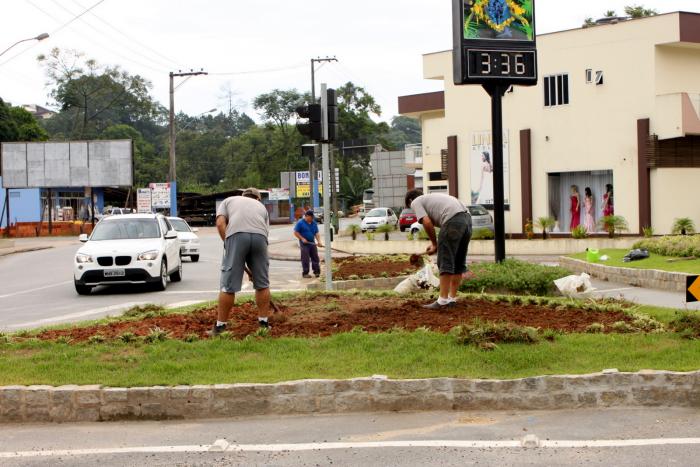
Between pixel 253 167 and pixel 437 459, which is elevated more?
pixel 253 167

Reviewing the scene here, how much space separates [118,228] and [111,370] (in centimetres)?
1268

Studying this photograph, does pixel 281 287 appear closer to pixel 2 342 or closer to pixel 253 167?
pixel 2 342

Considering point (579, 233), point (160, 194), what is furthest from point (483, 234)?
point (160, 194)

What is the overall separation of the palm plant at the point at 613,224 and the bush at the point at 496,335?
77.6ft

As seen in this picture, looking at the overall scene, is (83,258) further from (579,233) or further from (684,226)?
(684,226)

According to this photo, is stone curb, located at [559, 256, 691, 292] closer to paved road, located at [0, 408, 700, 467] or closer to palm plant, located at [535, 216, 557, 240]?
palm plant, located at [535, 216, 557, 240]

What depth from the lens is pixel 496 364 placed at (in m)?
7.96

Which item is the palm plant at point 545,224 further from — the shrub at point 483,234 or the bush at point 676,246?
the bush at point 676,246

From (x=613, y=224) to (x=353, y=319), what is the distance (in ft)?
75.7

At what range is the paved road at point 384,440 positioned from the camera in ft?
19.8

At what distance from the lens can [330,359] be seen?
A: 827cm

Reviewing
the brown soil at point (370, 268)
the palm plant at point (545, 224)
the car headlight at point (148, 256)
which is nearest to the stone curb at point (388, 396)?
the brown soil at point (370, 268)

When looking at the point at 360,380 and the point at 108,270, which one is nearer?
the point at 360,380

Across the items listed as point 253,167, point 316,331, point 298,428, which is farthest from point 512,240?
point 253,167
